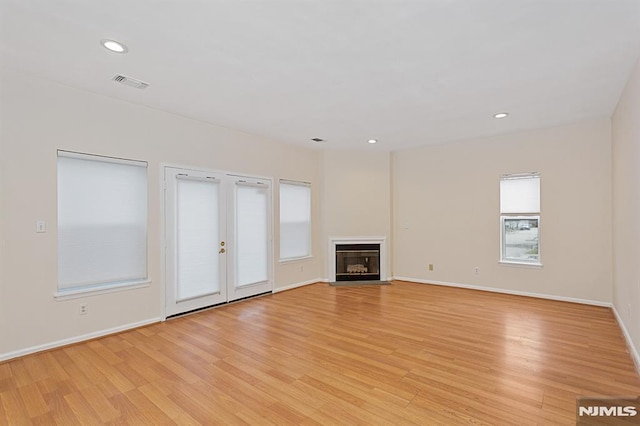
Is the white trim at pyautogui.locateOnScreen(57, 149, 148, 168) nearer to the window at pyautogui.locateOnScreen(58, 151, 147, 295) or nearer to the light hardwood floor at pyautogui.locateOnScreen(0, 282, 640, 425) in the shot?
the window at pyautogui.locateOnScreen(58, 151, 147, 295)

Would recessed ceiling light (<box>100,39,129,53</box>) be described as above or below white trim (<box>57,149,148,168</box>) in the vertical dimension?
above

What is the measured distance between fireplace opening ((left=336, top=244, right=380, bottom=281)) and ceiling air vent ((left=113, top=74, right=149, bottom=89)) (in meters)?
4.52

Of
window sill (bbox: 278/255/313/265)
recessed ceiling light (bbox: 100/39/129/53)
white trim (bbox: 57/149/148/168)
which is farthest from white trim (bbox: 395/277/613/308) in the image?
recessed ceiling light (bbox: 100/39/129/53)

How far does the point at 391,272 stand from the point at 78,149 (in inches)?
229

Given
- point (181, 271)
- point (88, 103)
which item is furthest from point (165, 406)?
point (88, 103)

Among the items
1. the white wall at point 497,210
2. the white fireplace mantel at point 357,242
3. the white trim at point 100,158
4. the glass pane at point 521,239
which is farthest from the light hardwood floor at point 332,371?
the white fireplace mantel at point 357,242

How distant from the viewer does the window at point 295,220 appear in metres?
6.06

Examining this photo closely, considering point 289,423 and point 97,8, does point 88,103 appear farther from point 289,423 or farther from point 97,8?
point 289,423

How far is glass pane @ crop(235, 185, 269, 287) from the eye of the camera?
5.21m

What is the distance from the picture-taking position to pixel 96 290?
362 centimetres

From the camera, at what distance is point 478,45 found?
103 inches

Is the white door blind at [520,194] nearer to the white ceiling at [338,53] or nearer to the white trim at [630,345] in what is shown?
the white ceiling at [338,53]

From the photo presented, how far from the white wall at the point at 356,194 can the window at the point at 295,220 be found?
0.41 metres

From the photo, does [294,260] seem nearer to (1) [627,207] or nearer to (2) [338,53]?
(2) [338,53]
